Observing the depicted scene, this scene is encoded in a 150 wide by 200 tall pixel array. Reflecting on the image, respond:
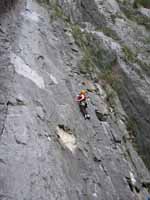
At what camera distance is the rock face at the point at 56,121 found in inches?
330

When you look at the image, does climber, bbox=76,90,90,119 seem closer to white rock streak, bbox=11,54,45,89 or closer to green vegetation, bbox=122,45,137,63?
white rock streak, bbox=11,54,45,89

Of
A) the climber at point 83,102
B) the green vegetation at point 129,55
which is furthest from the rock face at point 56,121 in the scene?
the green vegetation at point 129,55

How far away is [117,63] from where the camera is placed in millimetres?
17344

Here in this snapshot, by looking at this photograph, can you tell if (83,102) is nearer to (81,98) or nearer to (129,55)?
(81,98)

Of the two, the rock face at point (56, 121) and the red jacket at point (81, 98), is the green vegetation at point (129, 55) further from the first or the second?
the red jacket at point (81, 98)

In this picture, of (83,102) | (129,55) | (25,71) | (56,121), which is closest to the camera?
(56,121)

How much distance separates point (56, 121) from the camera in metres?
10.6

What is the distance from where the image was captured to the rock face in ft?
27.5

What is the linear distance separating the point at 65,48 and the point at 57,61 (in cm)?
170

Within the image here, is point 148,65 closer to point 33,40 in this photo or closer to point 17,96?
point 33,40

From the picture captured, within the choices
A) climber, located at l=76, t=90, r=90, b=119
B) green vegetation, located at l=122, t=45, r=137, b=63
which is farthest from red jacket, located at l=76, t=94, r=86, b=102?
green vegetation, located at l=122, t=45, r=137, b=63

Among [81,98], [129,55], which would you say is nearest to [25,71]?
[81,98]

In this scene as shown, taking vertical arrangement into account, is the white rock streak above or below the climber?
above

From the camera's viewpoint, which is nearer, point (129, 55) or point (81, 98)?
point (81, 98)
